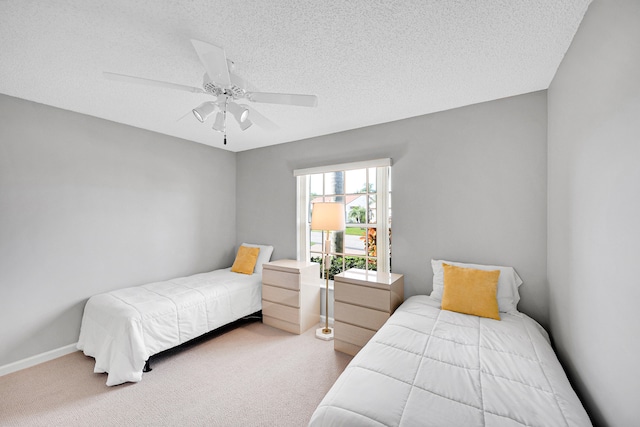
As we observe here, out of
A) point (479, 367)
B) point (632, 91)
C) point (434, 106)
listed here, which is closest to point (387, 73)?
point (434, 106)

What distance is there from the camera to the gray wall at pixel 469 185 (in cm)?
237

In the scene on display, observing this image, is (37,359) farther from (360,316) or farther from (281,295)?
(360,316)

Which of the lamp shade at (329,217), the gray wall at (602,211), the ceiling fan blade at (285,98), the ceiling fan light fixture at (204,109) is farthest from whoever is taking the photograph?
the lamp shade at (329,217)

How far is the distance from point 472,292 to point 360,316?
105 cm

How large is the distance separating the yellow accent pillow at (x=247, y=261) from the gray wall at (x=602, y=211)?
10.9ft

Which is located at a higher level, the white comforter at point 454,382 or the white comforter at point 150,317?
the white comforter at point 454,382

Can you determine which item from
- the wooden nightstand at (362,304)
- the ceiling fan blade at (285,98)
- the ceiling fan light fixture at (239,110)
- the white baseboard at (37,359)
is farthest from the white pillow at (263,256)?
the ceiling fan blade at (285,98)

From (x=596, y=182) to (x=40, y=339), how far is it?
455 cm

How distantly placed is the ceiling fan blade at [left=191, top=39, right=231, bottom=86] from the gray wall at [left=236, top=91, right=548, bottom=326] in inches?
78.7

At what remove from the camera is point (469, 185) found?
2652 mm

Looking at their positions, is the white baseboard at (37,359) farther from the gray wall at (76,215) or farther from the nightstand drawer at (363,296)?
the nightstand drawer at (363,296)

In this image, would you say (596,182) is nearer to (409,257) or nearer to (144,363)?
(409,257)

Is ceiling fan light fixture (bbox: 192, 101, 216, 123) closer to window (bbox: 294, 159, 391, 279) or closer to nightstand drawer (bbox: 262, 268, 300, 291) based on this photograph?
window (bbox: 294, 159, 391, 279)

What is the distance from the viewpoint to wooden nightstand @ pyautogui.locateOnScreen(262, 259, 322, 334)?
10.7 ft
